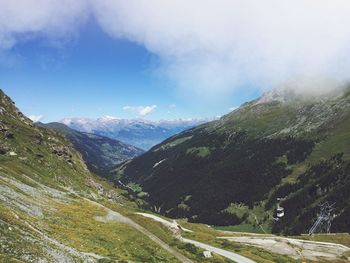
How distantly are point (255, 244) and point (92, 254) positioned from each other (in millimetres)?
92982

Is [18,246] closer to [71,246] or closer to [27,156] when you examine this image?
[71,246]

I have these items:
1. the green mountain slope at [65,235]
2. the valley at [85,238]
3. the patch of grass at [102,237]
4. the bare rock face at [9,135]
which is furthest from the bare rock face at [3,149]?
the patch of grass at [102,237]

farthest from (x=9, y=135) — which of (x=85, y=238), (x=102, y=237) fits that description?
(x=85, y=238)

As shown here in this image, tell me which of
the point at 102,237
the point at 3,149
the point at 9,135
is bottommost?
the point at 102,237

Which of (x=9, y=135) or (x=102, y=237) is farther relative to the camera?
(x=9, y=135)

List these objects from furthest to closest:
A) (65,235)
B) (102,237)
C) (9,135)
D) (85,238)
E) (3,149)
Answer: (9,135)
(3,149)
(102,237)
(85,238)
(65,235)

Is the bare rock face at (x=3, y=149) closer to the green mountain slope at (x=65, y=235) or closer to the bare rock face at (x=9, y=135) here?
the bare rock face at (x=9, y=135)

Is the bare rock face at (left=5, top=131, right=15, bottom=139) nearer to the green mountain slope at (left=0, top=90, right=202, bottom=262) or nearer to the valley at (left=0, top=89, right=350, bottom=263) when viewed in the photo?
the valley at (left=0, top=89, right=350, bottom=263)

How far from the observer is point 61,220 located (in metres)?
75.6

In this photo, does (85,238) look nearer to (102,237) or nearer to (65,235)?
(65,235)

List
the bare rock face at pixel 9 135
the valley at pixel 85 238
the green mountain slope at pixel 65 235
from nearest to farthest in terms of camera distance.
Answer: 1. the green mountain slope at pixel 65 235
2. the valley at pixel 85 238
3. the bare rock face at pixel 9 135

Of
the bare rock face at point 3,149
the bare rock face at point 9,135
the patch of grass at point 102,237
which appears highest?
the bare rock face at point 9,135

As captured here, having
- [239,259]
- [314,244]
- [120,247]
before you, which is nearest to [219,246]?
[239,259]

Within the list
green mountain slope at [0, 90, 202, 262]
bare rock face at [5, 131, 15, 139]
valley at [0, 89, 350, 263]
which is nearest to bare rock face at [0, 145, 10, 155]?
valley at [0, 89, 350, 263]
